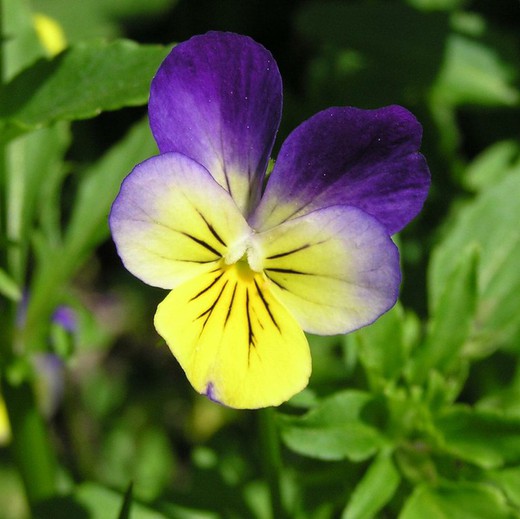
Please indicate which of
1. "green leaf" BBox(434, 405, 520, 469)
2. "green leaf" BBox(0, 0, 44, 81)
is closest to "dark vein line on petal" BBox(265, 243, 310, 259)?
"green leaf" BBox(434, 405, 520, 469)

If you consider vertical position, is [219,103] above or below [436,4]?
above

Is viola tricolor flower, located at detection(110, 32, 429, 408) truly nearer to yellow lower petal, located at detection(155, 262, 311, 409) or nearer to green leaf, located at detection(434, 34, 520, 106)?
yellow lower petal, located at detection(155, 262, 311, 409)

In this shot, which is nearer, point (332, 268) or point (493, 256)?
point (332, 268)

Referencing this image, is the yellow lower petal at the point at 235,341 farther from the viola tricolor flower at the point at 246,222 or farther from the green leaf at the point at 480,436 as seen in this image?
the green leaf at the point at 480,436

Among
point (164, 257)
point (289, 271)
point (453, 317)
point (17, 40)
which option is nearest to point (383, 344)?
point (453, 317)

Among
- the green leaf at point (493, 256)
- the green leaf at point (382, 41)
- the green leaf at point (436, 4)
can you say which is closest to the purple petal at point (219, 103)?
the green leaf at point (493, 256)

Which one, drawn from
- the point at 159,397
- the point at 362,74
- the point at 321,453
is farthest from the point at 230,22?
the point at 321,453

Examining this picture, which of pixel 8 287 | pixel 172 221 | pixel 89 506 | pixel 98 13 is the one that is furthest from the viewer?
pixel 98 13

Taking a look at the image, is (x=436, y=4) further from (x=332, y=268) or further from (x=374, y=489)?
(x=332, y=268)
